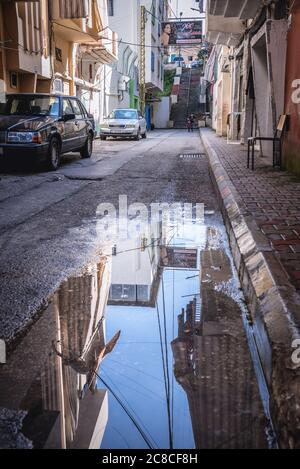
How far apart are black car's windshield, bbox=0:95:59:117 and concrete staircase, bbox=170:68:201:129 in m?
44.2

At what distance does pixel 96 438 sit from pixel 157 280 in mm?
2309

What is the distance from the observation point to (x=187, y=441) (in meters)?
2.29

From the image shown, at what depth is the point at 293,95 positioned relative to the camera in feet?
32.8

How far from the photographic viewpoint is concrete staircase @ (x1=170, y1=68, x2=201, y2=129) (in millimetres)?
58562

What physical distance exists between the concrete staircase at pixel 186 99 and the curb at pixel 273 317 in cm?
5194

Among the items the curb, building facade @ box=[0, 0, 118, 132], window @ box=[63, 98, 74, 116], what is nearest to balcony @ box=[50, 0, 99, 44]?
building facade @ box=[0, 0, 118, 132]

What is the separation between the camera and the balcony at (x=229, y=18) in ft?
46.4

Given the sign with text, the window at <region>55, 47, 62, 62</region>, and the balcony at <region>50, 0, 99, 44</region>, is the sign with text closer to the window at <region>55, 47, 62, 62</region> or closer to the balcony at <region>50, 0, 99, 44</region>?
the balcony at <region>50, 0, 99, 44</region>

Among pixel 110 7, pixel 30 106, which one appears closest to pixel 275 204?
pixel 30 106

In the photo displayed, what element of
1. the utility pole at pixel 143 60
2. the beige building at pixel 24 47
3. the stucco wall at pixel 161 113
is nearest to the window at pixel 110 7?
the utility pole at pixel 143 60

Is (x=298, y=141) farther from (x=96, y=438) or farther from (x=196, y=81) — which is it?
(x=196, y=81)

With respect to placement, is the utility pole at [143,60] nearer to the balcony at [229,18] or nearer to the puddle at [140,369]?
the balcony at [229,18]
